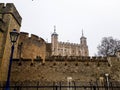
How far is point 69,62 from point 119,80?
5.04 metres

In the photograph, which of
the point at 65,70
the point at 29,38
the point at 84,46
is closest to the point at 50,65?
the point at 65,70

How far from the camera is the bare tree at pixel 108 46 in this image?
31844mm

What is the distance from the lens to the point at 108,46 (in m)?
32.8

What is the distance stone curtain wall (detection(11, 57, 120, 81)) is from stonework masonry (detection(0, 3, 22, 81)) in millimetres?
1648

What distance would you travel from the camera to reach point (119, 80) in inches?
629

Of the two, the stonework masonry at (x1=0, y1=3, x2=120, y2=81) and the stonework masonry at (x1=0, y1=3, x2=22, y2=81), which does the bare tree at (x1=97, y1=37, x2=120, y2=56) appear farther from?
the stonework masonry at (x1=0, y1=3, x2=22, y2=81)

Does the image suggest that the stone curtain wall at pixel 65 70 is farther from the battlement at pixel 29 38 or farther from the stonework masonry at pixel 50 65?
the battlement at pixel 29 38

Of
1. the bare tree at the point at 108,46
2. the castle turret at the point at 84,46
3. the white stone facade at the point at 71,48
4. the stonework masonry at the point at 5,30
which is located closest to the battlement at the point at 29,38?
the stonework masonry at the point at 5,30

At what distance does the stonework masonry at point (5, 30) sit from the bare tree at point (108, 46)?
21.1m

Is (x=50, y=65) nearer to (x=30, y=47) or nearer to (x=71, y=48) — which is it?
Result: (x=30, y=47)

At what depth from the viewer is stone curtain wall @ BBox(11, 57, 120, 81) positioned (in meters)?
15.5

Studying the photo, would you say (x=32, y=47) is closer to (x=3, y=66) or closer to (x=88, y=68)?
(x=3, y=66)

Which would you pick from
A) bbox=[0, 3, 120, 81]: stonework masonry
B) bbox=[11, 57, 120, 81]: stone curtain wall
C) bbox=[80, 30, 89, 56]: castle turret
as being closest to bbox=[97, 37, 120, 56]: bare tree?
bbox=[0, 3, 120, 81]: stonework masonry

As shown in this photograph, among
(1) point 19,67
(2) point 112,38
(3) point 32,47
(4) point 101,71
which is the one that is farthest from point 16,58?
(2) point 112,38
